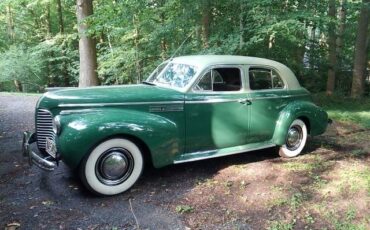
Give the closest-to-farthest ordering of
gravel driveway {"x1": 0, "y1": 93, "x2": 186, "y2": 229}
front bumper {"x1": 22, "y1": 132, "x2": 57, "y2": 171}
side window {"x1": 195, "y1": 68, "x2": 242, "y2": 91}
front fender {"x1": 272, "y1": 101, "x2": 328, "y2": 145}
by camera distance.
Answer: gravel driveway {"x1": 0, "y1": 93, "x2": 186, "y2": 229} → front bumper {"x1": 22, "y1": 132, "x2": 57, "y2": 171} → side window {"x1": 195, "y1": 68, "x2": 242, "y2": 91} → front fender {"x1": 272, "y1": 101, "x2": 328, "y2": 145}

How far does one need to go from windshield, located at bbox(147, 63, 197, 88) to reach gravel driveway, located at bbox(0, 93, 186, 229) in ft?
4.20

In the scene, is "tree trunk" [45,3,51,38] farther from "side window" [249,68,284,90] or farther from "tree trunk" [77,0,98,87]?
"side window" [249,68,284,90]

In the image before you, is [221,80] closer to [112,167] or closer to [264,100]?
[264,100]

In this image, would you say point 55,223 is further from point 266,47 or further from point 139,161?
point 266,47

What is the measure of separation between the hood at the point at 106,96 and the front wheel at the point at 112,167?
1.82 ft

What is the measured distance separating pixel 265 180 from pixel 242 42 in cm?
419

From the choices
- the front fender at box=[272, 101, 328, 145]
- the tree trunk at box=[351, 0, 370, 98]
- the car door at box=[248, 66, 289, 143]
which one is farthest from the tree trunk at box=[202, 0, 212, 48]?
the tree trunk at box=[351, 0, 370, 98]

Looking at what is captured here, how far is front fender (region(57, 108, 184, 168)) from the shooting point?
404 cm

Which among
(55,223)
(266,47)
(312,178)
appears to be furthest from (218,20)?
(55,223)

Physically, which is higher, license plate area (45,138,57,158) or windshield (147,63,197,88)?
windshield (147,63,197,88)

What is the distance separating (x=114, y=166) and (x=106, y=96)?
0.88 metres

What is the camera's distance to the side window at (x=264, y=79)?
221 inches

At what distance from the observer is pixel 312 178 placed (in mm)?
5047

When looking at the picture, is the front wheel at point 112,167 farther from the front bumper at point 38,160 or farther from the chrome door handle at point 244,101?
the chrome door handle at point 244,101
